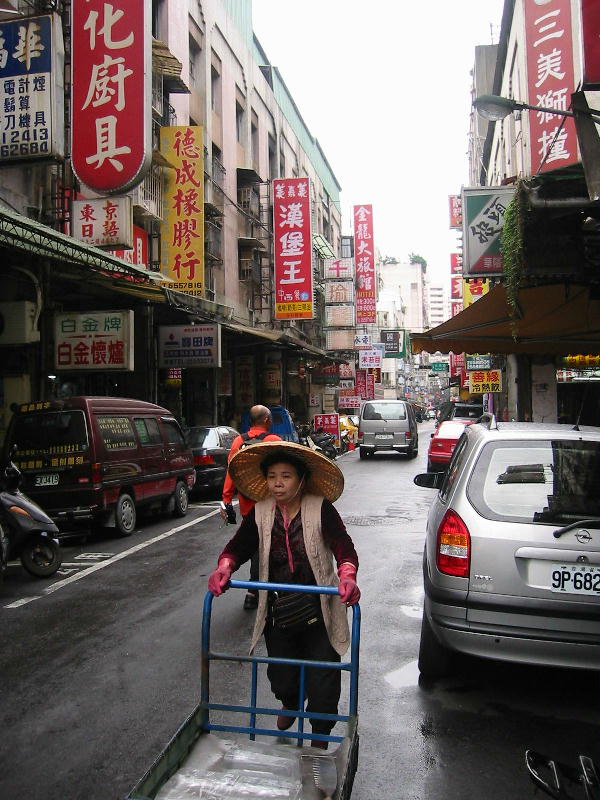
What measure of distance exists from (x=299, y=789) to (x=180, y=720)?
1.66m

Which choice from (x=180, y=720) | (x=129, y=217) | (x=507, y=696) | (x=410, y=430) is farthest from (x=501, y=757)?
(x=410, y=430)

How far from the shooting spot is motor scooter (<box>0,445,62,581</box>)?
24.2ft

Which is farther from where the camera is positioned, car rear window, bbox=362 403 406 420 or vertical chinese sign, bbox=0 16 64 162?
car rear window, bbox=362 403 406 420

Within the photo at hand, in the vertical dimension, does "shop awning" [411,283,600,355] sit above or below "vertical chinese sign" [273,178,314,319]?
below

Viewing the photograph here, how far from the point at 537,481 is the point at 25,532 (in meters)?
5.45

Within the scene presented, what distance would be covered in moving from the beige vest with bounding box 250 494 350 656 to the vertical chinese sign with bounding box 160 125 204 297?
14.9 meters

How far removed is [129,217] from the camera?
1257 cm

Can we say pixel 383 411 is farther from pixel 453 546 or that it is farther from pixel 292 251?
pixel 453 546

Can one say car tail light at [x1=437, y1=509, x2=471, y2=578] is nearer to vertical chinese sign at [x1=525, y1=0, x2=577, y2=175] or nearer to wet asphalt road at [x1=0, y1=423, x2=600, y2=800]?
wet asphalt road at [x1=0, y1=423, x2=600, y2=800]

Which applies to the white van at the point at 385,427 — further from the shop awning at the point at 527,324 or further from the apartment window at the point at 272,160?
the apartment window at the point at 272,160

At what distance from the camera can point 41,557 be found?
7641 millimetres

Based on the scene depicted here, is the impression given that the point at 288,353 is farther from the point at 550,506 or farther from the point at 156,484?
the point at 550,506

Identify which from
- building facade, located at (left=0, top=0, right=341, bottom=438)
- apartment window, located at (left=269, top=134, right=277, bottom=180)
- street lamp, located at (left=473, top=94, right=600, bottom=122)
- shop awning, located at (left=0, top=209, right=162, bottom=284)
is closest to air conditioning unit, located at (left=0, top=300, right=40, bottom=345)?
building facade, located at (left=0, top=0, right=341, bottom=438)

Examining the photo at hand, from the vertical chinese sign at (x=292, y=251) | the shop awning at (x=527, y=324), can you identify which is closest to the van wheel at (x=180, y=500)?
the shop awning at (x=527, y=324)
